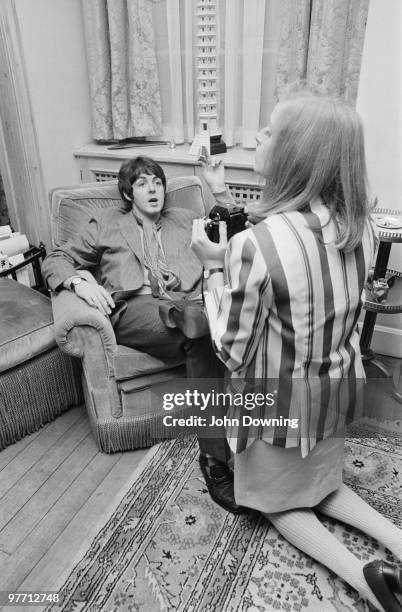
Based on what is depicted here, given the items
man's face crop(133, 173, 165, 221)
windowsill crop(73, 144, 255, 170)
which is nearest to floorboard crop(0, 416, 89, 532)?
man's face crop(133, 173, 165, 221)

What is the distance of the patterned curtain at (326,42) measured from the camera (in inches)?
79.7

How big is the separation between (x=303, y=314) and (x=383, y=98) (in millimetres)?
1241

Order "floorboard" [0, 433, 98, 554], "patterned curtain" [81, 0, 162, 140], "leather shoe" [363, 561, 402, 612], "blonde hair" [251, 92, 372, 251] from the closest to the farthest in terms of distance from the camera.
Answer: "blonde hair" [251, 92, 372, 251]
"leather shoe" [363, 561, 402, 612]
"floorboard" [0, 433, 98, 554]
"patterned curtain" [81, 0, 162, 140]

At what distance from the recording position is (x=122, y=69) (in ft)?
8.36

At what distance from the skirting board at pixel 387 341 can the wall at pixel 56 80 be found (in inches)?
70.6

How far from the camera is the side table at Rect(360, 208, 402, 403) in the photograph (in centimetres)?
183

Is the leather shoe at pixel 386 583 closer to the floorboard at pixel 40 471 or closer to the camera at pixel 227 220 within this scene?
the camera at pixel 227 220

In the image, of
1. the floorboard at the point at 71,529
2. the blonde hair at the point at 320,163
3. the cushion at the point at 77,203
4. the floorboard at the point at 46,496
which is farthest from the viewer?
the cushion at the point at 77,203

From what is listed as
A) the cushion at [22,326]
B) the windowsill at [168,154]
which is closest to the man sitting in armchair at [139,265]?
the cushion at [22,326]

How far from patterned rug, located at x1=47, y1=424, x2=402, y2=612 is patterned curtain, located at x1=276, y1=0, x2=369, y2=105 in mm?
1602

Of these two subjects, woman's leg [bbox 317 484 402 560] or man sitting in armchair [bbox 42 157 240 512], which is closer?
woman's leg [bbox 317 484 402 560]

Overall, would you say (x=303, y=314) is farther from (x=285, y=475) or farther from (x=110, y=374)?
(x=110, y=374)

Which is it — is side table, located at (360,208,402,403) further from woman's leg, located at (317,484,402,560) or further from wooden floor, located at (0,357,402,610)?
woman's leg, located at (317,484,402,560)

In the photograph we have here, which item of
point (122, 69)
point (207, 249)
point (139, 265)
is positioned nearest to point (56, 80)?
point (122, 69)
